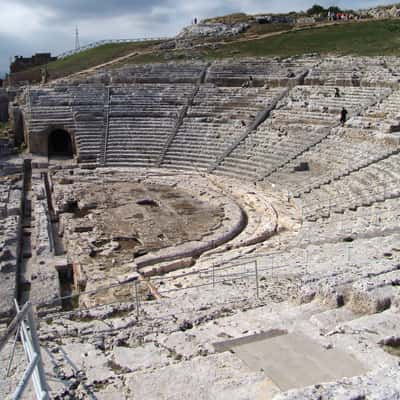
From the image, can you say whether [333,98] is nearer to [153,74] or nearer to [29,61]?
[153,74]

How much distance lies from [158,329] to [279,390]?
256cm

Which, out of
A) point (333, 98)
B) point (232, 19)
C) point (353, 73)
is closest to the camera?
point (333, 98)

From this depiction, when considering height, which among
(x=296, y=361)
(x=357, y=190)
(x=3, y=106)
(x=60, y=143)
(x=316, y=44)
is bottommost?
(x=357, y=190)

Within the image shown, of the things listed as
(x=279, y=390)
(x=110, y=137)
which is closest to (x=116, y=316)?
→ (x=279, y=390)

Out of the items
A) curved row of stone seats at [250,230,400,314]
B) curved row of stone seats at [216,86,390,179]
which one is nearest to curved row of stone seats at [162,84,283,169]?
curved row of stone seats at [216,86,390,179]

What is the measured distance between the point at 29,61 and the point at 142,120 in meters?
24.3

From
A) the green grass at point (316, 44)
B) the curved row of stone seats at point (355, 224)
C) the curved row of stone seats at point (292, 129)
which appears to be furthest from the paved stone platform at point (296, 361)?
the green grass at point (316, 44)

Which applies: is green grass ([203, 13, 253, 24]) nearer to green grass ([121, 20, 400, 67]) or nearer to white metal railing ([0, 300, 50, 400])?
green grass ([121, 20, 400, 67])

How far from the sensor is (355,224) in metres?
12.9

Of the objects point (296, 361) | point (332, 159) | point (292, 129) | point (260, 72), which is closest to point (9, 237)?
point (296, 361)

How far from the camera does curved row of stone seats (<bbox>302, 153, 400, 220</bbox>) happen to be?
1505cm

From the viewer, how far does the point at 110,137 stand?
26109mm

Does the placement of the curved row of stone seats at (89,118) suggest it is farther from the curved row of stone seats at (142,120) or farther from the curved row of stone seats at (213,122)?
the curved row of stone seats at (213,122)

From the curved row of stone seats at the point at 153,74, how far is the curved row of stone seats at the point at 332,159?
37.6ft
